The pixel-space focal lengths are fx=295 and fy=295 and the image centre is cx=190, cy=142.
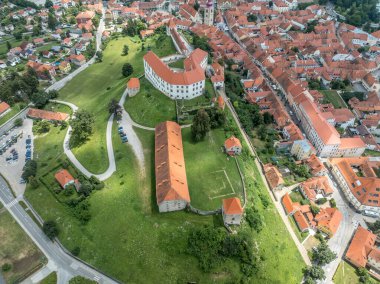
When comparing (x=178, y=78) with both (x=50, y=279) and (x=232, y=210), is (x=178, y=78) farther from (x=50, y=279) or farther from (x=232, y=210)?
(x=50, y=279)

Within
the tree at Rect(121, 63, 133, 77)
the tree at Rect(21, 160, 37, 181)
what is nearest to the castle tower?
the tree at Rect(121, 63, 133, 77)

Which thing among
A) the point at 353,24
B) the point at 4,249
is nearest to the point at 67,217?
the point at 4,249

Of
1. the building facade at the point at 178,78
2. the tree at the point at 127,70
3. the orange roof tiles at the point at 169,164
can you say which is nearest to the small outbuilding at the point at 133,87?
the building facade at the point at 178,78

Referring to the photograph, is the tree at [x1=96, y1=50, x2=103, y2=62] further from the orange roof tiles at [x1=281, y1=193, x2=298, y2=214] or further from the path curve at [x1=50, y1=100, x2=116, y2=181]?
the orange roof tiles at [x1=281, y1=193, x2=298, y2=214]

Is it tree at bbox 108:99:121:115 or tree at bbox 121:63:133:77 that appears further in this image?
tree at bbox 121:63:133:77

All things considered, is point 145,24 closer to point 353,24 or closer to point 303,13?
point 303,13

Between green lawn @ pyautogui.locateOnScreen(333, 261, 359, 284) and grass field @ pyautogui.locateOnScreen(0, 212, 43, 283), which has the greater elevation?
grass field @ pyautogui.locateOnScreen(0, 212, 43, 283)

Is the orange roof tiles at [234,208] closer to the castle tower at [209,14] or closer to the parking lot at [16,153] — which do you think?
the parking lot at [16,153]
